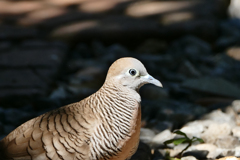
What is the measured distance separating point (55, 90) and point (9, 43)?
5.45ft

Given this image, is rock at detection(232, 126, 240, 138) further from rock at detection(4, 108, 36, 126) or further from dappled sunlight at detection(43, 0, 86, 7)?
dappled sunlight at detection(43, 0, 86, 7)


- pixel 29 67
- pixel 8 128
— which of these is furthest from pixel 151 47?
pixel 8 128

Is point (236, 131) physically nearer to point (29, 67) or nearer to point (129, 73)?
point (129, 73)

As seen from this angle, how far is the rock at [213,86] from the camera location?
13.4 feet

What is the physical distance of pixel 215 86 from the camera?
4188 mm

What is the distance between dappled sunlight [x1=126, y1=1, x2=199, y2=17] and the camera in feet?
20.1

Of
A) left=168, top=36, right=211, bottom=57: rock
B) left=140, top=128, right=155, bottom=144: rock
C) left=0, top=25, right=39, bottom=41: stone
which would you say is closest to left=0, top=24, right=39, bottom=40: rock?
left=0, top=25, right=39, bottom=41: stone

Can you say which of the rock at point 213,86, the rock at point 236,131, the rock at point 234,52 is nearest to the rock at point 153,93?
the rock at point 213,86

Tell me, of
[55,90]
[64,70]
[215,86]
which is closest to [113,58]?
[64,70]

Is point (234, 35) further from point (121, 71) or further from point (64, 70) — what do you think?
point (121, 71)

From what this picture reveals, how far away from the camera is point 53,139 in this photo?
6.99 feet

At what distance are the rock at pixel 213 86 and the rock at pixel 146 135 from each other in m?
1.18

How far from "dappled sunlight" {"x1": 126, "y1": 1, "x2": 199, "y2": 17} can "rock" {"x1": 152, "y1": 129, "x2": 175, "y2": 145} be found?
11.0 feet

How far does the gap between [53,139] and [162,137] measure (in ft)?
3.92
